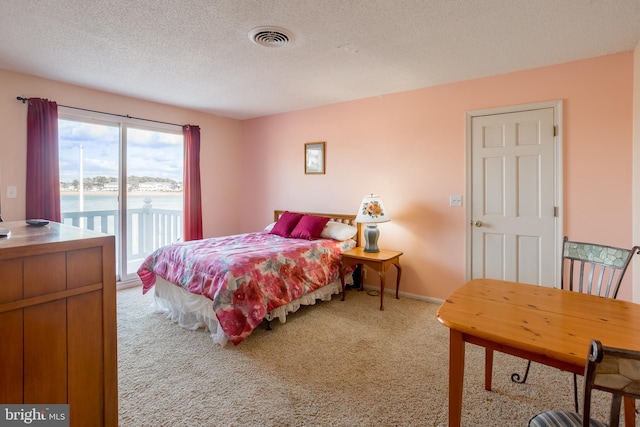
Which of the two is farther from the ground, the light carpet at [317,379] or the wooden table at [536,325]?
the wooden table at [536,325]

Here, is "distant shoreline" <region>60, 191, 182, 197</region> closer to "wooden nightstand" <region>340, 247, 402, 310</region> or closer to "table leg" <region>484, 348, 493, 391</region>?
"wooden nightstand" <region>340, 247, 402, 310</region>

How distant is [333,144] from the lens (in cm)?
439

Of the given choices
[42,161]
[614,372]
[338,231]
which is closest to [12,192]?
[42,161]

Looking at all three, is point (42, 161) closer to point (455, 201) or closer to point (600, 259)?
point (455, 201)

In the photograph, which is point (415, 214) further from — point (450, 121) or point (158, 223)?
point (158, 223)

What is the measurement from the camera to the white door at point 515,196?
301 cm

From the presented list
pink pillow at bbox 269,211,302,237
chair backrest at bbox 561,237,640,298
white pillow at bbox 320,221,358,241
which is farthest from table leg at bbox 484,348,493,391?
pink pillow at bbox 269,211,302,237

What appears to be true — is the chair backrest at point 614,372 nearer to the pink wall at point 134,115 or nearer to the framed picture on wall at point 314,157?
the framed picture on wall at point 314,157

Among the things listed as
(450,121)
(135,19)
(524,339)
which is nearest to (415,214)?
(450,121)

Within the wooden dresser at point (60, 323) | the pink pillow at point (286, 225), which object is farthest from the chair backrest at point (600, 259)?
the pink pillow at point (286, 225)

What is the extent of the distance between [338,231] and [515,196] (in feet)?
6.54

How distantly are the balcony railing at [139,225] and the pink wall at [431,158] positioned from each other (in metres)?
1.23

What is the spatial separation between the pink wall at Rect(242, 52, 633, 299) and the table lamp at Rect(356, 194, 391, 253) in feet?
1.10

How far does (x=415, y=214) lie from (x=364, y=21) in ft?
7.38
